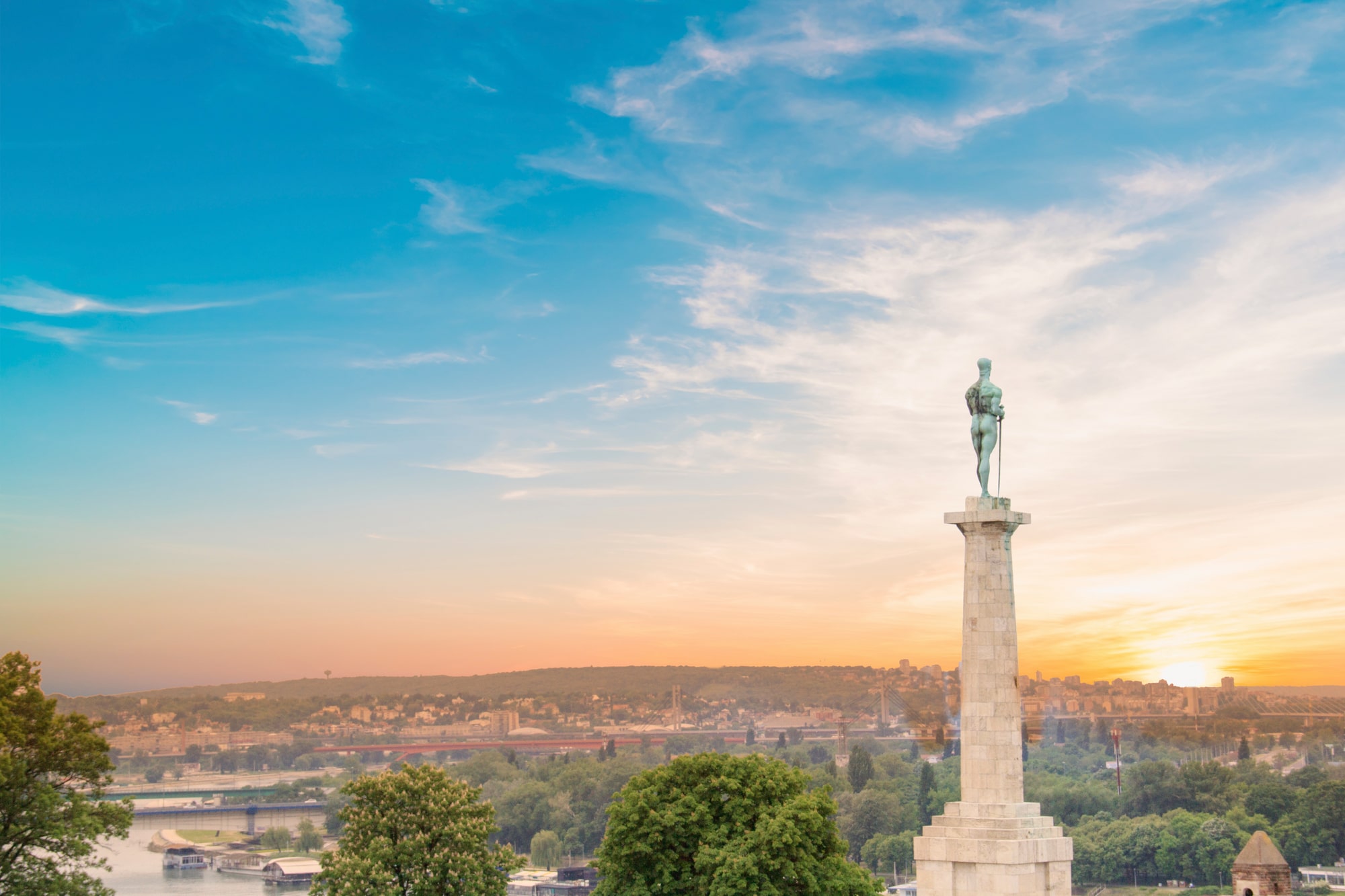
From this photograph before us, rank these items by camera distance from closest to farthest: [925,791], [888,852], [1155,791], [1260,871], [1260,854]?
[1260,871]
[1260,854]
[888,852]
[1155,791]
[925,791]

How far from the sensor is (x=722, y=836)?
111ft

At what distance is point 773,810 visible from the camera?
111ft

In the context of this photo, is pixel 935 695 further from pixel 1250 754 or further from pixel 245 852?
pixel 245 852

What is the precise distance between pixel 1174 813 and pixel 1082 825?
25.2 ft

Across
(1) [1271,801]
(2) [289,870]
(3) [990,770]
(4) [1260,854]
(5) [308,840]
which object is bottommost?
(5) [308,840]

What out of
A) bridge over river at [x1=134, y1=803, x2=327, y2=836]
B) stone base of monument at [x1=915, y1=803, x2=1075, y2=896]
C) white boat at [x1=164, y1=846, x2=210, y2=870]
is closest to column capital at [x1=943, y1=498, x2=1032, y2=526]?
stone base of monument at [x1=915, y1=803, x2=1075, y2=896]

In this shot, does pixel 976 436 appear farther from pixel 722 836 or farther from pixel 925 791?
pixel 925 791

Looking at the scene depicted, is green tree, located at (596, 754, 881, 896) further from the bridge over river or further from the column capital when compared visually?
the bridge over river

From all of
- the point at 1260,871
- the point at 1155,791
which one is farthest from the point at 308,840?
the point at 1260,871

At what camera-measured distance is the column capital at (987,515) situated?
975 inches

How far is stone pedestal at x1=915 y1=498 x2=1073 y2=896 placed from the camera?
23.5 m

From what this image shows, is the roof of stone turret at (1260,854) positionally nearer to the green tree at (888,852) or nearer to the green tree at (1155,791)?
the green tree at (888,852)

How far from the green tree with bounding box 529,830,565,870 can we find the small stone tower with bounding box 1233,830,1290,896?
8864 centimetres

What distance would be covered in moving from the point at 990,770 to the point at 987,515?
15.5ft
